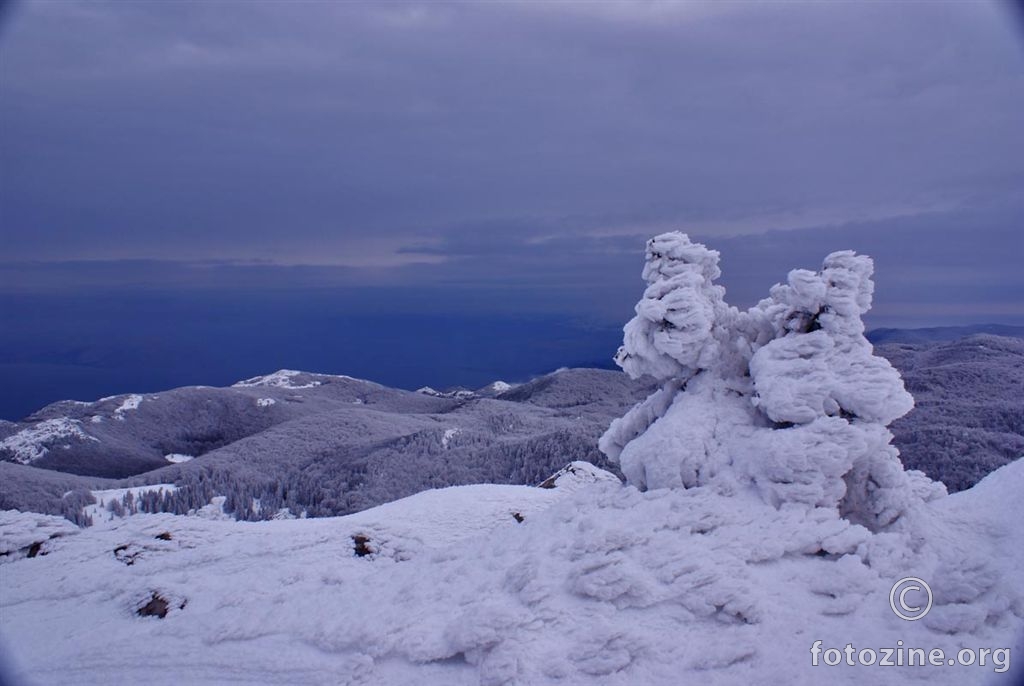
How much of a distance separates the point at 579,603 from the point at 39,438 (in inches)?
2043

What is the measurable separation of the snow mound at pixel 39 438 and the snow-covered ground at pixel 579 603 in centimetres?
4055

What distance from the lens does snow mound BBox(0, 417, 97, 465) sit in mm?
44656

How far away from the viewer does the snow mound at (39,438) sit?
4466 centimetres

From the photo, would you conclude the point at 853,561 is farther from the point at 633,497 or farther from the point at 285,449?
the point at 285,449

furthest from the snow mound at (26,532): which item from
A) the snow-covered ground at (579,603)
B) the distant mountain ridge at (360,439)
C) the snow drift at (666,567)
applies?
the distant mountain ridge at (360,439)

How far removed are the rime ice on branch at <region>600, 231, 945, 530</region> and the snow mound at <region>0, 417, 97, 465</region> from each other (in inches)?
1905

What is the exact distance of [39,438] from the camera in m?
46.5

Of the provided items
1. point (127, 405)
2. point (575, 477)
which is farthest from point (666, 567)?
point (127, 405)

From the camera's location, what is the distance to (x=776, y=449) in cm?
988

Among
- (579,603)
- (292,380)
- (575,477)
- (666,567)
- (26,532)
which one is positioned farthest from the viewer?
(292,380)

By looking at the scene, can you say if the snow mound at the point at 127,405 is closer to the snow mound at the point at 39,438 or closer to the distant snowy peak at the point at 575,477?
the snow mound at the point at 39,438

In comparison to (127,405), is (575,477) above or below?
above

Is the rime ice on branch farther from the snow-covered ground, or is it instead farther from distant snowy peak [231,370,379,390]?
distant snowy peak [231,370,379,390]

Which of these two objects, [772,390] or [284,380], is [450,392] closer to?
[284,380]
